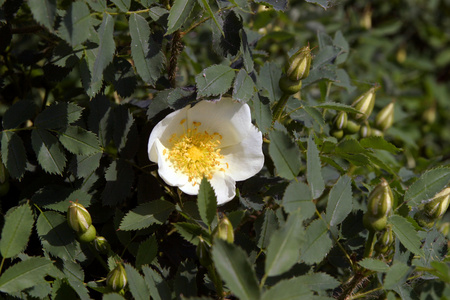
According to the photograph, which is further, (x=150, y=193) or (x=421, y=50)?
(x=421, y=50)

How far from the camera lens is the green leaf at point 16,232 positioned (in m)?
1.09

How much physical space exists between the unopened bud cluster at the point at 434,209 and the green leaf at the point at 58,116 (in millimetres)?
1010

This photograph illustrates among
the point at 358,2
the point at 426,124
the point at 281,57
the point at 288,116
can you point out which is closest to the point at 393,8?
the point at 358,2

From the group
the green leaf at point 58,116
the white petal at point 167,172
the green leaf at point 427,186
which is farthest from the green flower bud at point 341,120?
the green leaf at point 58,116

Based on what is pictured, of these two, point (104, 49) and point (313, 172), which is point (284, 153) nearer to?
point (313, 172)

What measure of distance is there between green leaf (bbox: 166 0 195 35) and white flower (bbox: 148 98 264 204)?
0.23 meters

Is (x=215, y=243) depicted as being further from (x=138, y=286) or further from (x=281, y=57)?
(x=281, y=57)

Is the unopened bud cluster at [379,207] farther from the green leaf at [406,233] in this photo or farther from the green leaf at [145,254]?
the green leaf at [145,254]

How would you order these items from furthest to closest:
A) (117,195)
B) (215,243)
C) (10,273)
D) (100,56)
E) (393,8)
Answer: (393,8), (117,195), (100,56), (10,273), (215,243)

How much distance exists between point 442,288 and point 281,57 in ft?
5.78

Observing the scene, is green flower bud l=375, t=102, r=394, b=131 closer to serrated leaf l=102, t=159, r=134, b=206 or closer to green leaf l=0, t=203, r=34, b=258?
serrated leaf l=102, t=159, r=134, b=206

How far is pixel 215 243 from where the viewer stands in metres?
0.94

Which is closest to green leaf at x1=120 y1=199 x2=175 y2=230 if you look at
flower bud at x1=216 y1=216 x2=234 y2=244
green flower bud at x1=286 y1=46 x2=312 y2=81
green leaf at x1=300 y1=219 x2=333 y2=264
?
flower bud at x1=216 y1=216 x2=234 y2=244

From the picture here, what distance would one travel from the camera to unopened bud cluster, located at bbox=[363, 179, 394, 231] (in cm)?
108
